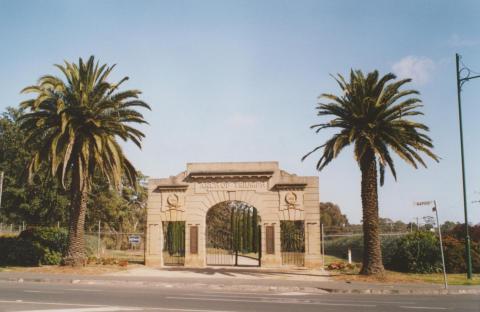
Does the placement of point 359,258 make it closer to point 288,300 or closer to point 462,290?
point 462,290

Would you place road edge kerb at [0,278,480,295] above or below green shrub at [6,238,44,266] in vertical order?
below

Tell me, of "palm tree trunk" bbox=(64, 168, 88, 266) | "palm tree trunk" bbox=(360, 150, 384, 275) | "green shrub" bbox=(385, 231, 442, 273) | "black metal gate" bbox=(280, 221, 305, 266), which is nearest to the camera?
"palm tree trunk" bbox=(360, 150, 384, 275)

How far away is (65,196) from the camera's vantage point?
133 ft

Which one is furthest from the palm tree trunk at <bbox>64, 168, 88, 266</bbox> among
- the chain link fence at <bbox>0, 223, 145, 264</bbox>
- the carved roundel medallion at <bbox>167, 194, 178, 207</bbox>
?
the carved roundel medallion at <bbox>167, 194, 178, 207</bbox>

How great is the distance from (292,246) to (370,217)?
27.1ft

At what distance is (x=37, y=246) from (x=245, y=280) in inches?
586

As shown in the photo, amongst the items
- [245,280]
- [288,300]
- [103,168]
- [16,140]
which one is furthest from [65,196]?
[288,300]

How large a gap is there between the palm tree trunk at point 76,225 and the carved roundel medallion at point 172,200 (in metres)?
5.33

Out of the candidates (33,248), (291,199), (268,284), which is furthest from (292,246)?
(33,248)

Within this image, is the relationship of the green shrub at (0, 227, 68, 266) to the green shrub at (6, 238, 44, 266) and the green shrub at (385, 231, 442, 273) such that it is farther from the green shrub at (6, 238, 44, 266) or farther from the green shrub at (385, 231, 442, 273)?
the green shrub at (385, 231, 442, 273)

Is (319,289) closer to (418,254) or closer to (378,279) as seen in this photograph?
(378,279)

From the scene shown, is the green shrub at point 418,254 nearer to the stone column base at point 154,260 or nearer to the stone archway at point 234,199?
the stone archway at point 234,199

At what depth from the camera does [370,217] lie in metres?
22.0

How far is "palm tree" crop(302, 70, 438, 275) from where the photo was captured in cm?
2173
